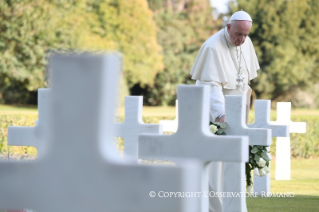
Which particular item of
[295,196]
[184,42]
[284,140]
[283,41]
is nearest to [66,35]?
[184,42]

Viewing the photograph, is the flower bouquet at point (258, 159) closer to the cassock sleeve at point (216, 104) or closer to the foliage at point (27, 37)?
the cassock sleeve at point (216, 104)

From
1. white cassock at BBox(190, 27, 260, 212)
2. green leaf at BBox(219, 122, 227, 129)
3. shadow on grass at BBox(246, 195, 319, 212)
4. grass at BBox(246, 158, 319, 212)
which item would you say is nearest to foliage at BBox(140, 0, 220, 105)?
grass at BBox(246, 158, 319, 212)

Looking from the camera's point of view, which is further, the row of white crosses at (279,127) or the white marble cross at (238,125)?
the row of white crosses at (279,127)

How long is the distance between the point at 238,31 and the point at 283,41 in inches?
1950

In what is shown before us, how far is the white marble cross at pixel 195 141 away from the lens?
275 cm

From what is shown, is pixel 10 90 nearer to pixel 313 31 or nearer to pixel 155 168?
pixel 313 31

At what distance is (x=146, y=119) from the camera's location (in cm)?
1599

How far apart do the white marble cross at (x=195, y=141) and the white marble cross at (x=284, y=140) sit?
6576 millimetres

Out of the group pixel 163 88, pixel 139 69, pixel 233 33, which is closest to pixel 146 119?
pixel 233 33

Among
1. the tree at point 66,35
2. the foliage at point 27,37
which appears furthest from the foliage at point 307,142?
the foliage at point 27,37

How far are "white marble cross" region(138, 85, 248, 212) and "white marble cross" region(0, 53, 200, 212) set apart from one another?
35.0 inches

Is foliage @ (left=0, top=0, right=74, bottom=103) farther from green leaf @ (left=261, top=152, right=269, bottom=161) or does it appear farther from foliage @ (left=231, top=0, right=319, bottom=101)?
green leaf @ (left=261, top=152, right=269, bottom=161)

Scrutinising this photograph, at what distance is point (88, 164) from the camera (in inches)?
73.4

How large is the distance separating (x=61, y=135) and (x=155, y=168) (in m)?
0.29
